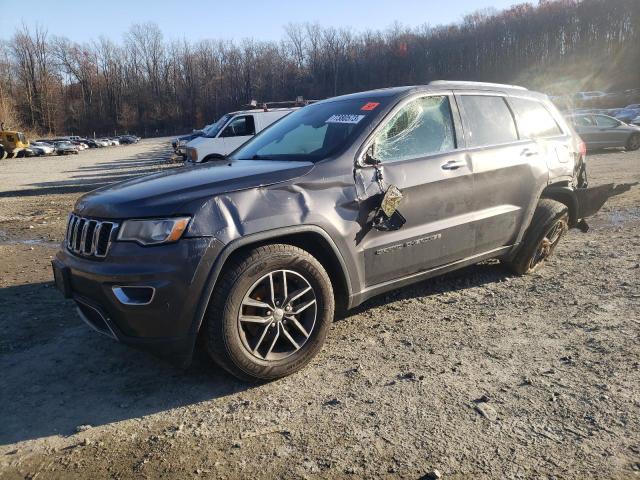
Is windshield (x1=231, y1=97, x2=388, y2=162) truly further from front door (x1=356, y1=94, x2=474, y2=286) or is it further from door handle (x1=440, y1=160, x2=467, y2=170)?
door handle (x1=440, y1=160, x2=467, y2=170)

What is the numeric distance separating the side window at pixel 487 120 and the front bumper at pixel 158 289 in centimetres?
252

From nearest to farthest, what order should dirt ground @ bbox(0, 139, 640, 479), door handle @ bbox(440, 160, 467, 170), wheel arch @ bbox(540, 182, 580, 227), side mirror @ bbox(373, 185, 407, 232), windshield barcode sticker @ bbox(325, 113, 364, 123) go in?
dirt ground @ bbox(0, 139, 640, 479) < side mirror @ bbox(373, 185, 407, 232) < windshield barcode sticker @ bbox(325, 113, 364, 123) < door handle @ bbox(440, 160, 467, 170) < wheel arch @ bbox(540, 182, 580, 227)

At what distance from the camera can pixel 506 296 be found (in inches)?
173

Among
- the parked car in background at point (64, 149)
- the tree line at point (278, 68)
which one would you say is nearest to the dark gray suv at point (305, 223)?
the parked car in background at point (64, 149)

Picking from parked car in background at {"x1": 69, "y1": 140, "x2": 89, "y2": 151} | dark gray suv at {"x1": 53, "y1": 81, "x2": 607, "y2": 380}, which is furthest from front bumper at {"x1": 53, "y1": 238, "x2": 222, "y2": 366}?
parked car in background at {"x1": 69, "y1": 140, "x2": 89, "y2": 151}

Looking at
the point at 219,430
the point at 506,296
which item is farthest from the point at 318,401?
the point at 506,296

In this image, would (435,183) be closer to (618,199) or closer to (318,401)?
(318,401)

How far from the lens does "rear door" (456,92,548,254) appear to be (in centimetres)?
413

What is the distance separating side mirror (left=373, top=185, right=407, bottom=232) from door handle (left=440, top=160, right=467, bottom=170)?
58 centimetres

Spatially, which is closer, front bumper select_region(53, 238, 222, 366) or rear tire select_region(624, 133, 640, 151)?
front bumper select_region(53, 238, 222, 366)

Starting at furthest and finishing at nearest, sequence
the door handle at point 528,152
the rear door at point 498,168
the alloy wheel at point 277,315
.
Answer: the door handle at point 528,152, the rear door at point 498,168, the alloy wheel at point 277,315

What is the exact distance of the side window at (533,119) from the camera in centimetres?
471

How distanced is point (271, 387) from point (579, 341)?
214 cm

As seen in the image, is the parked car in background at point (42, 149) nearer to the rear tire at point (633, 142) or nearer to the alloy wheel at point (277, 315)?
the rear tire at point (633, 142)
